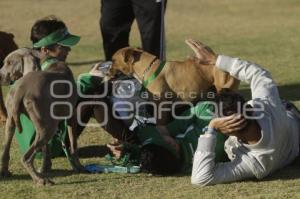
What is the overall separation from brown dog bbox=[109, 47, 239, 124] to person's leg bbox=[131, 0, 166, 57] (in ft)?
3.06

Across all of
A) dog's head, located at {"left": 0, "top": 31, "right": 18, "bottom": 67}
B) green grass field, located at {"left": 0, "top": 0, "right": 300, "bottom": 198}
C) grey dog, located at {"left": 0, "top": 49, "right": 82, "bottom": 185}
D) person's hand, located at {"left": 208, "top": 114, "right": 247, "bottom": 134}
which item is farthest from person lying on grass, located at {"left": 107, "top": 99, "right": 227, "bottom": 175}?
dog's head, located at {"left": 0, "top": 31, "right": 18, "bottom": 67}

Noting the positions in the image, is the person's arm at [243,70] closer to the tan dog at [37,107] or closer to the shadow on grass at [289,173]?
the shadow on grass at [289,173]

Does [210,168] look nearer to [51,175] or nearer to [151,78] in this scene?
[51,175]

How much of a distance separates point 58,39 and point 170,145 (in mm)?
1199

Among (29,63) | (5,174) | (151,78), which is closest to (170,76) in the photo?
(151,78)

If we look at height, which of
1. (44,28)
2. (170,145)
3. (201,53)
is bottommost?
(170,145)

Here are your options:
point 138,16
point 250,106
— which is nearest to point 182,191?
point 250,106

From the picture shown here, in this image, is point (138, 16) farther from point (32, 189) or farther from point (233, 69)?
point (32, 189)

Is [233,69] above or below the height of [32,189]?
above

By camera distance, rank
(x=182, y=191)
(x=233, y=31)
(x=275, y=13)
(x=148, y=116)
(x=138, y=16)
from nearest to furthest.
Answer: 1. (x=182, y=191)
2. (x=148, y=116)
3. (x=138, y=16)
4. (x=233, y=31)
5. (x=275, y=13)

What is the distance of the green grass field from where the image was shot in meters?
4.86

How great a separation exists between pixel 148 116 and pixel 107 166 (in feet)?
4.16

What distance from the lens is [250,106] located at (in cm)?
496

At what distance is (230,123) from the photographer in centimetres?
480
